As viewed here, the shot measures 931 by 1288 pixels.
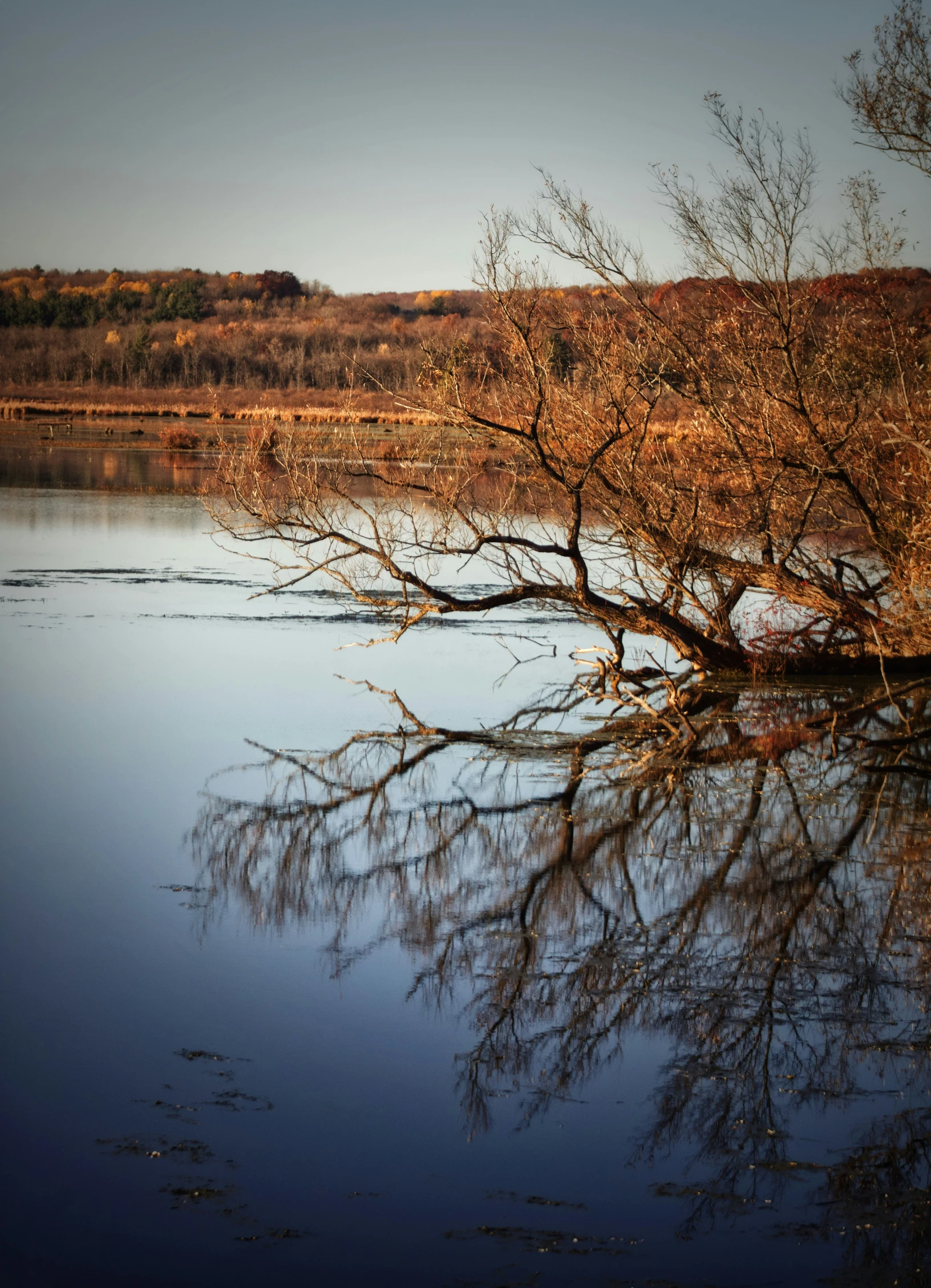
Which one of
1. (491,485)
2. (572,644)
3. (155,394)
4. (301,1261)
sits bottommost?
(301,1261)

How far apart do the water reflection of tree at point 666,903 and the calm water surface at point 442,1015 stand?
0.02 metres

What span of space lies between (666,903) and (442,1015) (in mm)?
1901

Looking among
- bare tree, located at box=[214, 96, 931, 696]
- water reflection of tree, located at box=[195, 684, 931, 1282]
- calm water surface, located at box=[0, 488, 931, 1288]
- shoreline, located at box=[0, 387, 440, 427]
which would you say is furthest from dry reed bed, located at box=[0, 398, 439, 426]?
calm water surface, located at box=[0, 488, 931, 1288]

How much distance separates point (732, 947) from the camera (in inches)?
255

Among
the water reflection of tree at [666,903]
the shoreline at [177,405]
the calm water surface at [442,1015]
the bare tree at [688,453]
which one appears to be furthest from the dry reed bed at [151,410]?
the calm water surface at [442,1015]

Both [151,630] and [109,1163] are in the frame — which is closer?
[109,1163]

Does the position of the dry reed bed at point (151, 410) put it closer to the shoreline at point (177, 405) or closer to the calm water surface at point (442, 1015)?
the shoreline at point (177, 405)

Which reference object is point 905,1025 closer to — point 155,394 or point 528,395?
point 528,395

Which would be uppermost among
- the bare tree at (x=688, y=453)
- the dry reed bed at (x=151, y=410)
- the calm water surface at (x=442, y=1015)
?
the dry reed bed at (x=151, y=410)

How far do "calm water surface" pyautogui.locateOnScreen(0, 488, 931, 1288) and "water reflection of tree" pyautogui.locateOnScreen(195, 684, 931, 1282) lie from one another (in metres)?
0.02

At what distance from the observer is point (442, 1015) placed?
561 centimetres

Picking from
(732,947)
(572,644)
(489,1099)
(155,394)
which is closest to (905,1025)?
(732,947)

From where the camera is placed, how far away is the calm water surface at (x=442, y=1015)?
4062mm

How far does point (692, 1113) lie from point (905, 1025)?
132 centimetres
